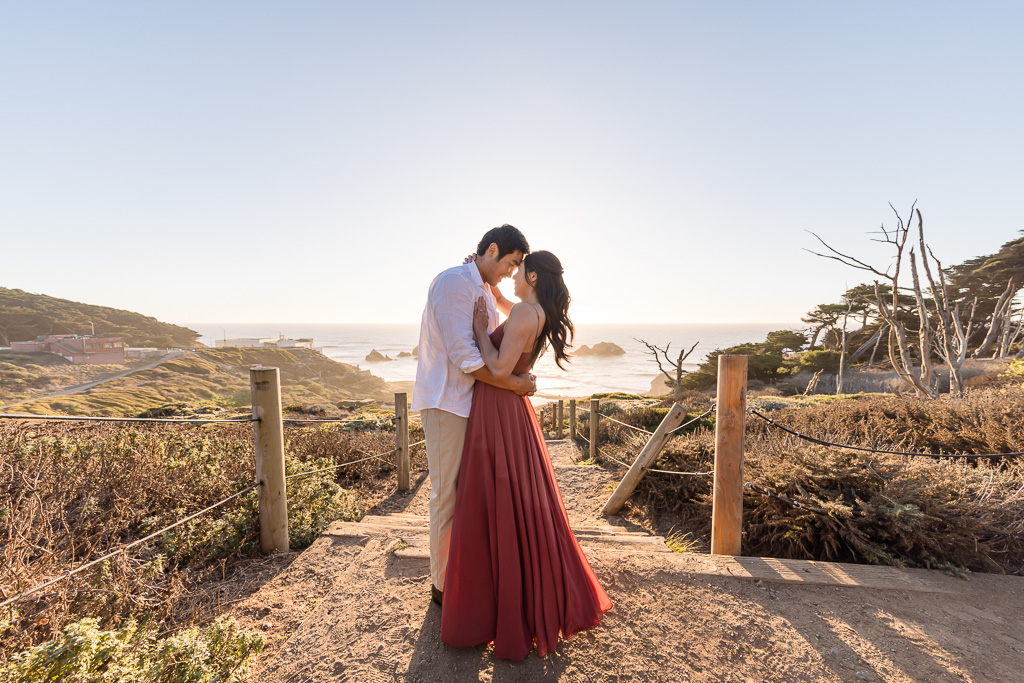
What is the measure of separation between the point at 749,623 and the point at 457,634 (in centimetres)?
138

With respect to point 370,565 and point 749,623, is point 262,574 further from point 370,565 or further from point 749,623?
point 749,623

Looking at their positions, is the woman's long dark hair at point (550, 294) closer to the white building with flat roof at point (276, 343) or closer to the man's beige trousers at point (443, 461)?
the man's beige trousers at point (443, 461)

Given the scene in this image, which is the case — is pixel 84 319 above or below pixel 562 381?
above

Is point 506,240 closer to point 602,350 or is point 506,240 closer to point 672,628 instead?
point 672,628

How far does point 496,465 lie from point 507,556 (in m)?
0.37

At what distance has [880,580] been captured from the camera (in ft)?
8.12

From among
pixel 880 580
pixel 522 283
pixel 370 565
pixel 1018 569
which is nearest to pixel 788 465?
pixel 880 580

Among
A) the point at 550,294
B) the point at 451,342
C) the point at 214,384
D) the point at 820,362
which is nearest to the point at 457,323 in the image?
the point at 451,342

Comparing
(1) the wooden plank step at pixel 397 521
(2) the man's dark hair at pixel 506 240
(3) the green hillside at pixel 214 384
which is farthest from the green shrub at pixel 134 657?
(3) the green hillside at pixel 214 384

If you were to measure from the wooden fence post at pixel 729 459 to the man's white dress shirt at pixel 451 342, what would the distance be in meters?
1.70

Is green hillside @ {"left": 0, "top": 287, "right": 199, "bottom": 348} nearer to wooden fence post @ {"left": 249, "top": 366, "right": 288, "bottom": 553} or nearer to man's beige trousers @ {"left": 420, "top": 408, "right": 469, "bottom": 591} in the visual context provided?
wooden fence post @ {"left": 249, "top": 366, "right": 288, "bottom": 553}

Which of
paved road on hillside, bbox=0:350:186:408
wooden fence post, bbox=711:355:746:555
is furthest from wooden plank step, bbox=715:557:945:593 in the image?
paved road on hillside, bbox=0:350:186:408

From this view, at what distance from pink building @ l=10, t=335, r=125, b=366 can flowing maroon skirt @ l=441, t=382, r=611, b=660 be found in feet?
151

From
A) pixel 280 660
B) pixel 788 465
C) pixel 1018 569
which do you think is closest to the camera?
pixel 280 660
